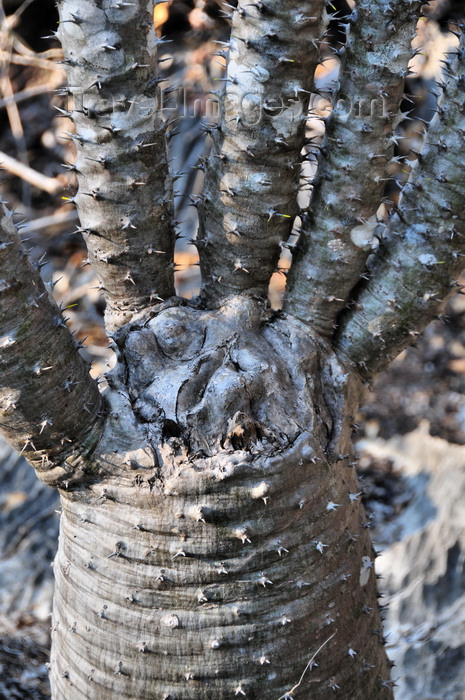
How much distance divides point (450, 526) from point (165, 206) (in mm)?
2668

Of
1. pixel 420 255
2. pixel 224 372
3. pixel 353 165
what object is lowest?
pixel 224 372

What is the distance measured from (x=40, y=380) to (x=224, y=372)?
51 cm

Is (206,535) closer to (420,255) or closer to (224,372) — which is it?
(224,372)

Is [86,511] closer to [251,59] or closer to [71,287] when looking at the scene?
[251,59]

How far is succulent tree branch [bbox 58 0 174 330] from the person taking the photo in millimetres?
1691

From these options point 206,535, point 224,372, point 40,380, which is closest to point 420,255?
point 224,372

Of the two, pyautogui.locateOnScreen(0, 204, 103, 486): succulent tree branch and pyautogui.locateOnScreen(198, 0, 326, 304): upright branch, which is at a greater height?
pyautogui.locateOnScreen(198, 0, 326, 304): upright branch

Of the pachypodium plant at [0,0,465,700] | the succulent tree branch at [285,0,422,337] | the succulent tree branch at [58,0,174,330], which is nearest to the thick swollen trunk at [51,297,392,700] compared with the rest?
the pachypodium plant at [0,0,465,700]

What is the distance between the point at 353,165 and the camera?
1.94 meters

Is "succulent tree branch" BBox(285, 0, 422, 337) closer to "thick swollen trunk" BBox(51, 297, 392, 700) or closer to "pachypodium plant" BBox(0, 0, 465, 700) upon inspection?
"pachypodium plant" BBox(0, 0, 465, 700)

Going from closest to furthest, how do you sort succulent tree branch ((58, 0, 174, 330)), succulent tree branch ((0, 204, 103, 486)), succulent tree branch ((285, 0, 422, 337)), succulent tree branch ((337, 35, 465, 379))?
1. succulent tree branch ((0, 204, 103, 486))
2. succulent tree branch ((58, 0, 174, 330))
3. succulent tree branch ((285, 0, 422, 337))
4. succulent tree branch ((337, 35, 465, 379))

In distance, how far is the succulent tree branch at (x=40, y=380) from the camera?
5.22 ft

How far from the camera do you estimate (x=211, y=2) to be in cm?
488

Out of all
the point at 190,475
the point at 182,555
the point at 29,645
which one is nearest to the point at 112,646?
the point at 182,555
